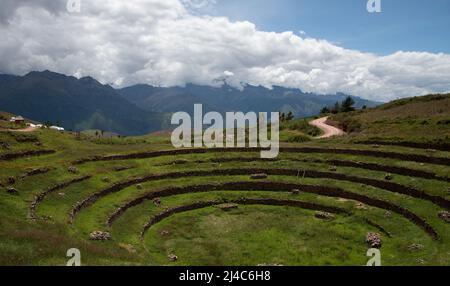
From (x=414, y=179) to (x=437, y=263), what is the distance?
2536 centimetres

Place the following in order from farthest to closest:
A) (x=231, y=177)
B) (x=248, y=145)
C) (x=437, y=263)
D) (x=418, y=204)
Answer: (x=248, y=145)
(x=231, y=177)
(x=418, y=204)
(x=437, y=263)

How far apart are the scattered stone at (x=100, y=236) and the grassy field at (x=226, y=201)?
703 mm

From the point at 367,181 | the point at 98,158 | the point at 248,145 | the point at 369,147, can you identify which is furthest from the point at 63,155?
the point at 369,147

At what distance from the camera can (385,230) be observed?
44.6 m

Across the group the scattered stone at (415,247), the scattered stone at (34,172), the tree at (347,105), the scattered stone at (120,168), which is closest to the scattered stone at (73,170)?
the scattered stone at (34,172)

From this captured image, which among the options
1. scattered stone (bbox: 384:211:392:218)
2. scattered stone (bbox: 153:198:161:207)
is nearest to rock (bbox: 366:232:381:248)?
scattered stone (bbox: 384:211:392:218)

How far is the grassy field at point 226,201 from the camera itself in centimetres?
3803

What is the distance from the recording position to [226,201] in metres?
56.3

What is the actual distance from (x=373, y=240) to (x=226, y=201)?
20409 mm

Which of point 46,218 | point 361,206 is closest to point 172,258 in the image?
point 46,218

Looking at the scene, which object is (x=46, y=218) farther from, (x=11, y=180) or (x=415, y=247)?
(x=415, y=247)

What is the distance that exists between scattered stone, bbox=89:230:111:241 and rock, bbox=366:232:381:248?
24958 millimetres

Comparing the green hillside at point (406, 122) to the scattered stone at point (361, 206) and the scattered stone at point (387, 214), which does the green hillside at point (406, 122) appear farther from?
the scattered stone at point (387, 214)
